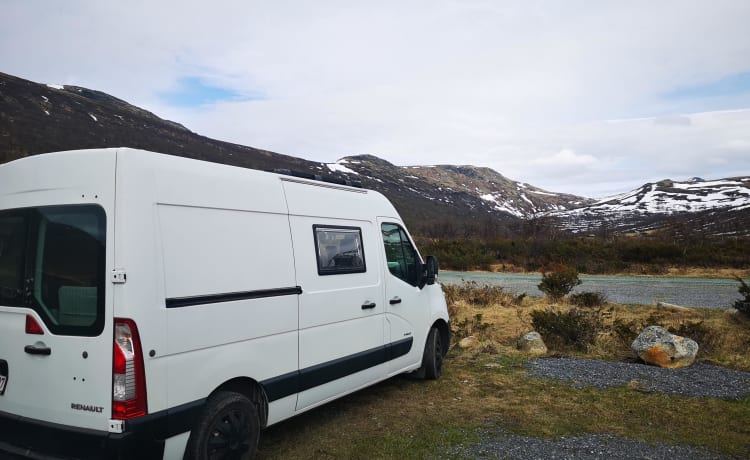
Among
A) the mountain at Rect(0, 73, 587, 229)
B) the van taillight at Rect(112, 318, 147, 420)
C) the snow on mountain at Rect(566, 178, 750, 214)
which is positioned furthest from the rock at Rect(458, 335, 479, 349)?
the snow on mountain at Rect(566, 178, 750, 214)

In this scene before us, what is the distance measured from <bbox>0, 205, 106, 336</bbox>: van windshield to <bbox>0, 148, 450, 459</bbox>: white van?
10 mm

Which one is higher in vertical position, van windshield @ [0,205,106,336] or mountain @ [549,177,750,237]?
mountain @ [549,177,750,237]

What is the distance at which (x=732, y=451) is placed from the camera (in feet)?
15.9

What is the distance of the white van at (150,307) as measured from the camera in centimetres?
339

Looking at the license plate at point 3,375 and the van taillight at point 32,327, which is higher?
the van taillight at point 32,327

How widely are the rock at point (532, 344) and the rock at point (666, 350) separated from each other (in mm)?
1443

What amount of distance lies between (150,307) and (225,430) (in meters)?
1.20

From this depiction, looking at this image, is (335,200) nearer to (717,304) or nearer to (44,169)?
(44,169)

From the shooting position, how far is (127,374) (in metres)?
3.34

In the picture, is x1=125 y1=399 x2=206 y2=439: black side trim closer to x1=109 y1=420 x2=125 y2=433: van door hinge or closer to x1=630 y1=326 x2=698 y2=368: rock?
x1=109 y1=420 x2=125 y2=433: van door hinge

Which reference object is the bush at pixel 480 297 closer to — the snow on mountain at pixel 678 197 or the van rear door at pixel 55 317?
the van rear door at pixel 55 317

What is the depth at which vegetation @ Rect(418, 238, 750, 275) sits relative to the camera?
29.3 meters

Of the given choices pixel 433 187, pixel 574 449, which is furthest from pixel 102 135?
pixel 433 187

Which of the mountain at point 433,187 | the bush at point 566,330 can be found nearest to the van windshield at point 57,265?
the bush at point 566,330
